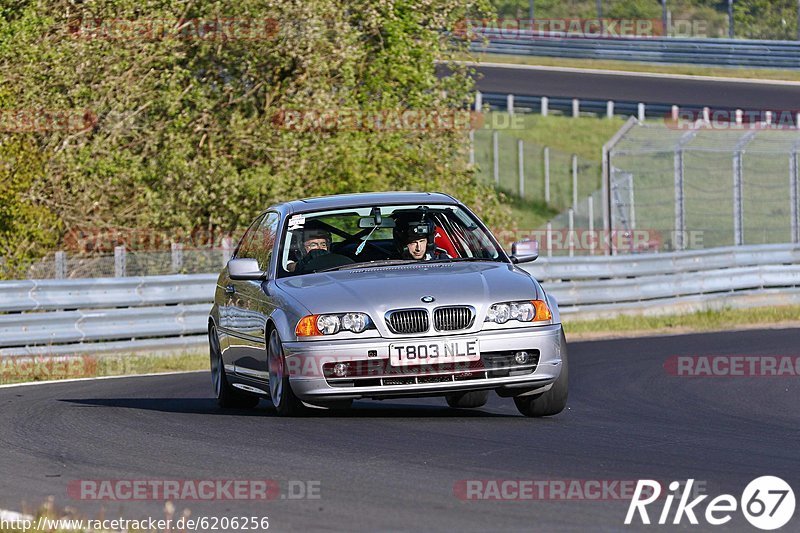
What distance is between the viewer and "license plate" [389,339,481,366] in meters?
9.36

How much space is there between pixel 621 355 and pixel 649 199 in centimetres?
2198

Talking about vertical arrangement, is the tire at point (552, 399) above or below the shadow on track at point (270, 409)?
above

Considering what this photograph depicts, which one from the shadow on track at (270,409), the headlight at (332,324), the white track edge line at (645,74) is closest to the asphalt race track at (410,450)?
the shadow on track at (270,409)

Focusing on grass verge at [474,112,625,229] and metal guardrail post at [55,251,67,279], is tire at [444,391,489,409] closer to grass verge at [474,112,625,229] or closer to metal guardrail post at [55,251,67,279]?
metal guardrail post at [55,251,67,279]

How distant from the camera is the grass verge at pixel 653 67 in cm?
4695

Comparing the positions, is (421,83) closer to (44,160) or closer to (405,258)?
(44,160)

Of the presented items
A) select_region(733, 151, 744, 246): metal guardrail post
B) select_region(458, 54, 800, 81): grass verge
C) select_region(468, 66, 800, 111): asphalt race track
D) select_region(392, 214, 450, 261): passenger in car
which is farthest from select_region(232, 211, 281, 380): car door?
select_region(458, 54, 800, 81): grass verge

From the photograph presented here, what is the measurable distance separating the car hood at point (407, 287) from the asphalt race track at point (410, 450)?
2.58 feet

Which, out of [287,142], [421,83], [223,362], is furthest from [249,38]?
[223,362]

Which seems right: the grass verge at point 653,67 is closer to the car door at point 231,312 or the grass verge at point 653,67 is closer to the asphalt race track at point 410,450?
the car door at point 231,312

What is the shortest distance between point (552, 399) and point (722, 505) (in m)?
3.58

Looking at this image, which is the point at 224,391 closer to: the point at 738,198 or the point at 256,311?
the point at 256,311

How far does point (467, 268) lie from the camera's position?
10219mm

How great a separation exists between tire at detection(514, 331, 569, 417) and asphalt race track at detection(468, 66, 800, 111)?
33463mm
